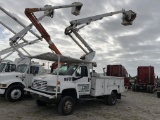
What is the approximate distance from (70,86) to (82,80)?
104 centimetres

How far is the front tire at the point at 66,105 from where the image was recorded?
859 cm

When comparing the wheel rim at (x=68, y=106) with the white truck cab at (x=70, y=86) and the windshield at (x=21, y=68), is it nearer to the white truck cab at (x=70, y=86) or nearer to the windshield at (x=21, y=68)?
the white truck cab at (x=70, y=86)

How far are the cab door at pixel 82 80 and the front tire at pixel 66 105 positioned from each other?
0.85 m

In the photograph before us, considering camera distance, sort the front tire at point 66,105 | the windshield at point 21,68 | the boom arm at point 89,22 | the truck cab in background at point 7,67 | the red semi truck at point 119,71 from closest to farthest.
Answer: the front tire at point 66,105
the windshield at point 21,68
the boom arm at point 89,22
the truck cab in background at point 7,67
the red semi truck at point 119,71

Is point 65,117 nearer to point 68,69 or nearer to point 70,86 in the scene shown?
point 70,86

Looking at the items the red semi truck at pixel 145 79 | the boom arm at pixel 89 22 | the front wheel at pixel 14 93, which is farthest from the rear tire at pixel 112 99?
the red semi truck at pixel 145 79

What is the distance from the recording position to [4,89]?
1110 centimetres

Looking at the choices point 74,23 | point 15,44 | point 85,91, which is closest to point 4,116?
point 85,91

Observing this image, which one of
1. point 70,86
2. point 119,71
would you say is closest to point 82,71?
point 70,86

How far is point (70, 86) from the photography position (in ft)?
29.5

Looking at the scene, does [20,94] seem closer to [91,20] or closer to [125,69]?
[91,20]

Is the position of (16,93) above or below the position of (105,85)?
below

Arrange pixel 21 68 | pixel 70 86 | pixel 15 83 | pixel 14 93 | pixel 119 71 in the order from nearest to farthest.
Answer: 1. pixel 70 86
2. pixel 14 93
3. pixel 15 83
4. pixel 21 68
5. pixel 119 71

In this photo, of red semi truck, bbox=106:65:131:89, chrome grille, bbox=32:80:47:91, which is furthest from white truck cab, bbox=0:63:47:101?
red semi truck, bbox=106:65:131:89
